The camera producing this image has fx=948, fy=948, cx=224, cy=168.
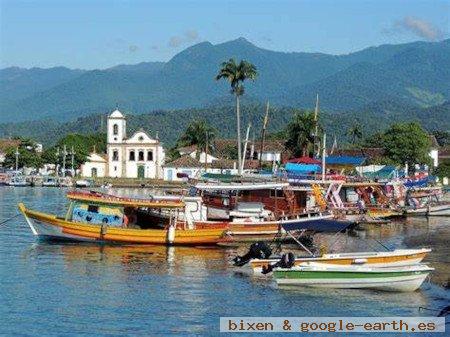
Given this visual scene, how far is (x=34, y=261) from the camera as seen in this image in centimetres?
4009

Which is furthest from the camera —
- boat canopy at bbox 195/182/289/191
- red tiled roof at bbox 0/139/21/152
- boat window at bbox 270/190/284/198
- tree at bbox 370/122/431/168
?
red tiled roof at bbox 0/139/21/152

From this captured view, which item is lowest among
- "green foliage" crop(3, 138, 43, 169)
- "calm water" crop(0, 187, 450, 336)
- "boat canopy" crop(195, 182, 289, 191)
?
"calm water" crop(0, 187, 450, 336)

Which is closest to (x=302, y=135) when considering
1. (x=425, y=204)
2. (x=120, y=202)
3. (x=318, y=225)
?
(x=425, y=204)

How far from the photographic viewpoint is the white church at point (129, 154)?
14238 centimetres

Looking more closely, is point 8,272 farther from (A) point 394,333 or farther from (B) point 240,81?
(B) point 240,81

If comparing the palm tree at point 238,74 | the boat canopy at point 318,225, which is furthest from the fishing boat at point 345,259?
the palm tree at point 238,74

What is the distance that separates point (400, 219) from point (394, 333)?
41311 millimetres

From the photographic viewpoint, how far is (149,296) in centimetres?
3166

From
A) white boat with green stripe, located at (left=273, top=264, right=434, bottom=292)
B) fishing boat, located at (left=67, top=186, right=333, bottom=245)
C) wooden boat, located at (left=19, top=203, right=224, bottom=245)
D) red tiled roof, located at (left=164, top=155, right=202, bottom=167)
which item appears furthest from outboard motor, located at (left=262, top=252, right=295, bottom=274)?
red tiled roof, located at (left=164, top=155, right=202, bottom=167)

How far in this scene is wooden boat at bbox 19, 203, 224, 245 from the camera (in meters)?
45.1

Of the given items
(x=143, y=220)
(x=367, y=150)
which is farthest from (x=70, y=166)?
(x=143, y=220)

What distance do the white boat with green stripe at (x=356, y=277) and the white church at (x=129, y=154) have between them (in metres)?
109

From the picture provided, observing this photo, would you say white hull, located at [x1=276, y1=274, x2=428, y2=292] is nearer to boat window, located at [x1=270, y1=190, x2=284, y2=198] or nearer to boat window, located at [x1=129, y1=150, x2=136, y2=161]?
boat window, located at [x1=270, y1=190, x2=284, y2=198]

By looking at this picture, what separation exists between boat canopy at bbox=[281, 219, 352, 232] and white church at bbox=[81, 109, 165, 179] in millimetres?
94743
